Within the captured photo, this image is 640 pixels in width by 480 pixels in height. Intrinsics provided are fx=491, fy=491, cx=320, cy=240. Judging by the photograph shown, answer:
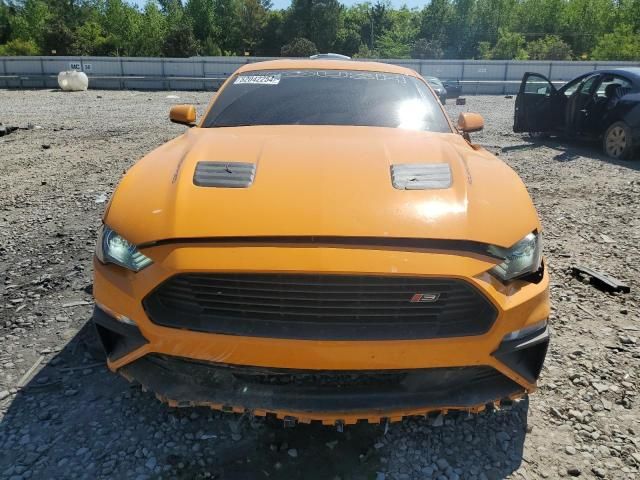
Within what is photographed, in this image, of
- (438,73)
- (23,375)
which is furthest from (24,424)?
(438,73)

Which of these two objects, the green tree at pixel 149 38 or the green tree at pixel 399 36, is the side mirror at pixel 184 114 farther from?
the green tree at pixel 399 36

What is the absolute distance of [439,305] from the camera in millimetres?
1871

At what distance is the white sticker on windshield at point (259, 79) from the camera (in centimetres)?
365

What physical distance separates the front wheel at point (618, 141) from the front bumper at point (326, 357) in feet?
24.9

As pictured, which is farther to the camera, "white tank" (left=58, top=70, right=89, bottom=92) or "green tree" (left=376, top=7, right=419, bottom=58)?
"green tree" (left=376, top=7, right=419, bottom=58)

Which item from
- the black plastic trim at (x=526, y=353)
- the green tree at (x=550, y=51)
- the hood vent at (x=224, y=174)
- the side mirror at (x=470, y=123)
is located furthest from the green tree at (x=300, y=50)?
the black plastic trim at (x=526, y=353)

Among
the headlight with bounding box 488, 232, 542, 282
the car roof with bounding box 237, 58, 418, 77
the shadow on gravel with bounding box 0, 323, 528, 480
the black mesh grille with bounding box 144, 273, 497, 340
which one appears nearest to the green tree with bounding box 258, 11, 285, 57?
the car roof with bounding box 237, 58, 418, 77

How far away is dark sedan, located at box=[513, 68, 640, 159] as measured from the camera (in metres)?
8.19

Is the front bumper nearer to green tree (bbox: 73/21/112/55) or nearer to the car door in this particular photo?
the car door

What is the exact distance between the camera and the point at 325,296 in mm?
1840

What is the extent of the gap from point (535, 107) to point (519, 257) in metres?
9.03

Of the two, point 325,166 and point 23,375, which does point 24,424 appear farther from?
point 325,166

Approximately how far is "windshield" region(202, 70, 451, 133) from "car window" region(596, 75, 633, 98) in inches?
257

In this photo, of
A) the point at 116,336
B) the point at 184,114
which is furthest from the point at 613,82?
the point at 116,336
